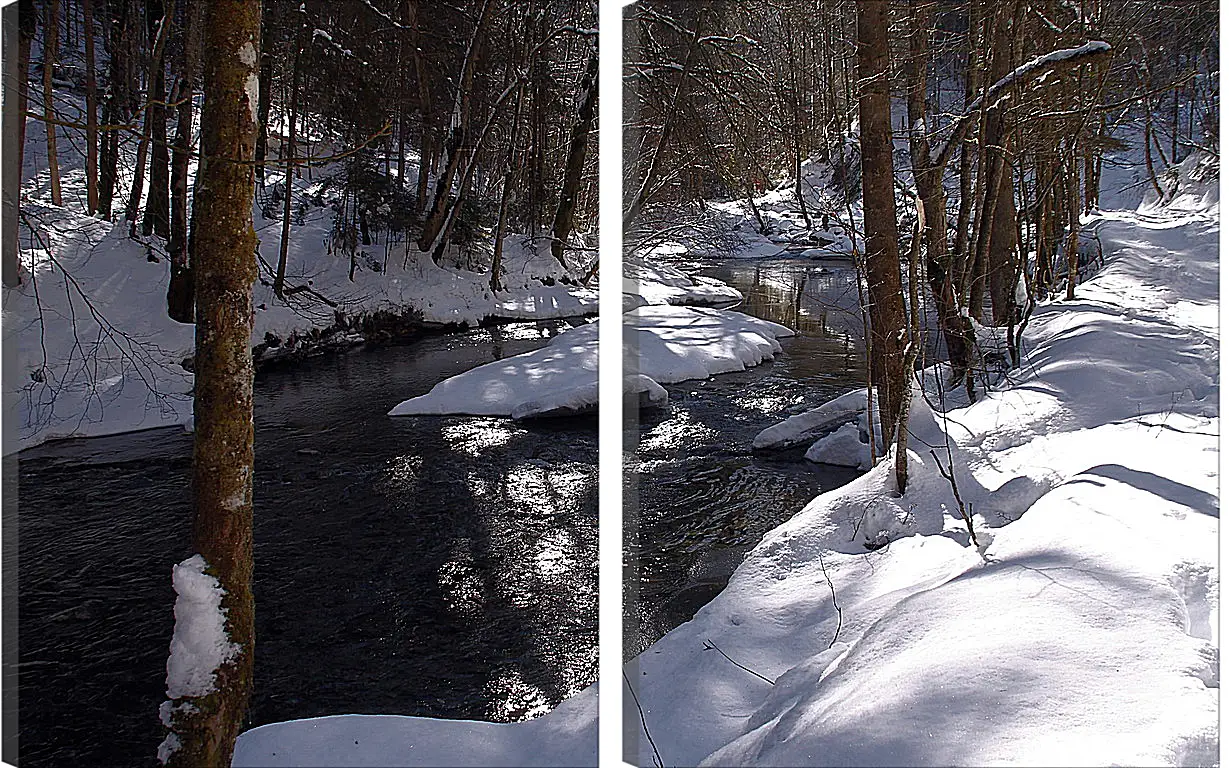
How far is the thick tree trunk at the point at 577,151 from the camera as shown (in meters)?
1.84

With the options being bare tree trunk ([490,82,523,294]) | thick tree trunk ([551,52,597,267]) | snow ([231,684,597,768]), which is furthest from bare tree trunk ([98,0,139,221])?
snow ([231,684,597,768])

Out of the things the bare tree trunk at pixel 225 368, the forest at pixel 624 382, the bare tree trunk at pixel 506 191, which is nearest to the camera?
the forest at pixel 624 382

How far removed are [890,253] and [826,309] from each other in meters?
0.18

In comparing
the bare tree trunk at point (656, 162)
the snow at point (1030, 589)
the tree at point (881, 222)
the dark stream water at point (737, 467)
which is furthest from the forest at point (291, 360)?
the snow at point (1030, 589)

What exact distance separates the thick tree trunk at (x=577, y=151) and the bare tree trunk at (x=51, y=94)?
1863 mm

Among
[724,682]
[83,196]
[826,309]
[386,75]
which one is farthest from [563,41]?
[83,196]

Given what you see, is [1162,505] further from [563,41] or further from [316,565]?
[316,565]

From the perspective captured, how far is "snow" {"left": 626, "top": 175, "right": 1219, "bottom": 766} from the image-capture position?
1.06 metres

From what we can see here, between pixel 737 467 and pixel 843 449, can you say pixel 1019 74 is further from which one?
pixel 737 467

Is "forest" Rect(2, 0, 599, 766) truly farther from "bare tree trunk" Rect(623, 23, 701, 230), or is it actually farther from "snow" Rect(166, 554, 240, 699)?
"bare tree trunk" Rect(623, 23, 701, 230)

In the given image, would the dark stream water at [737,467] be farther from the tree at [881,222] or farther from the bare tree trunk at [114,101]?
the bare tree trunk at [114,101]

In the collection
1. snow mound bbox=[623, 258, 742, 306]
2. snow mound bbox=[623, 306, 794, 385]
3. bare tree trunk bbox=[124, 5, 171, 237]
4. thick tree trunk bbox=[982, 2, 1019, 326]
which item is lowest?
snow mound bbox=[623, 306, 794, 385]

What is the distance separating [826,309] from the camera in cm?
174

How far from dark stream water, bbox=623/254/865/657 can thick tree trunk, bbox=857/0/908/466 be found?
0.06 metres
